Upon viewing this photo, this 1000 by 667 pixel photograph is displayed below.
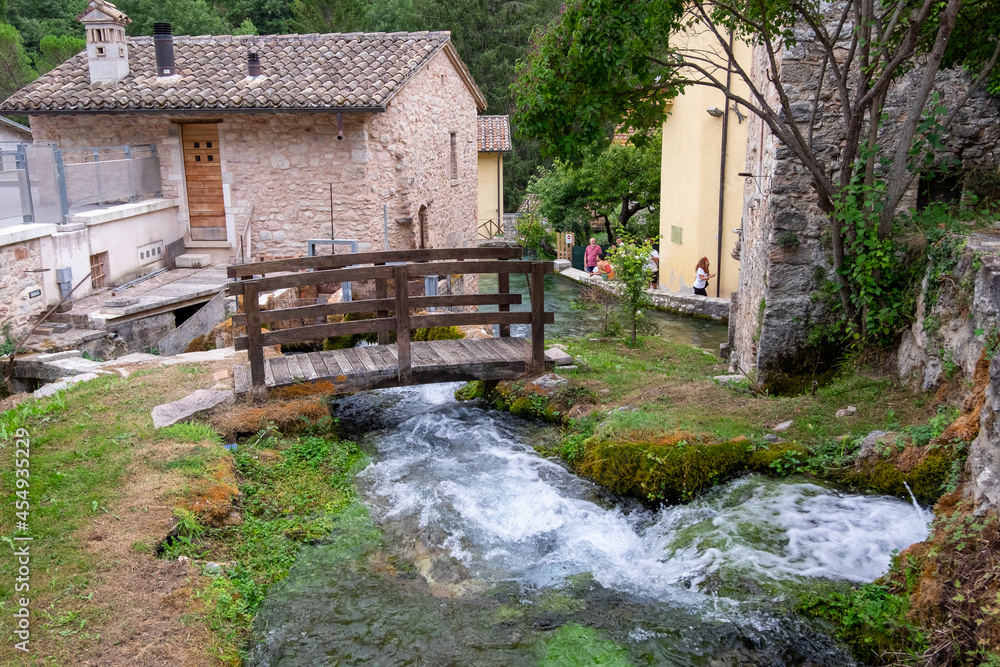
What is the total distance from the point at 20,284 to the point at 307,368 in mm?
5381

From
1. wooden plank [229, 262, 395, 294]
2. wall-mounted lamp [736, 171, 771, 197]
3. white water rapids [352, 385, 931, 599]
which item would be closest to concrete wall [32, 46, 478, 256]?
wooden plank [229, 262, 395, 294]

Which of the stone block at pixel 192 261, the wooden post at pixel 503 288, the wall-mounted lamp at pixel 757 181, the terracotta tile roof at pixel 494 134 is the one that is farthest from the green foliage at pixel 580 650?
the terracotta tile roof at pixel 494 134

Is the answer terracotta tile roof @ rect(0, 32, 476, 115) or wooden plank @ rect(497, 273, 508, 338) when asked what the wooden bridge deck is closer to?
wooden plank @ rect(497, 273, 508, 338)

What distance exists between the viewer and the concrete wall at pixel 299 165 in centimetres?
1477

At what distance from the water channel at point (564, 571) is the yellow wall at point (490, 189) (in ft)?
88.5

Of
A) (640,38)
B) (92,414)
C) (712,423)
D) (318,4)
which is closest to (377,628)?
(712,423)

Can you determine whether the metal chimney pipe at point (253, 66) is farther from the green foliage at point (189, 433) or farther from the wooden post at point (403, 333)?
the green foliage at point (189, 433)

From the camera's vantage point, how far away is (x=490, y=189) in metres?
33.2

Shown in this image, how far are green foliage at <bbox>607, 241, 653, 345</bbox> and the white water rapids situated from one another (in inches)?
251

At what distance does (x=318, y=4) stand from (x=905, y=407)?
3162 centimetres

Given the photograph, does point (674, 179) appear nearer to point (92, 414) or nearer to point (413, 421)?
point (413, 421)

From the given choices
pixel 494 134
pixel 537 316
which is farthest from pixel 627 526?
pixel 494 134

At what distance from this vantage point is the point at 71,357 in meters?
10.1

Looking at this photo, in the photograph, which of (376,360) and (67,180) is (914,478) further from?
(67,180)
